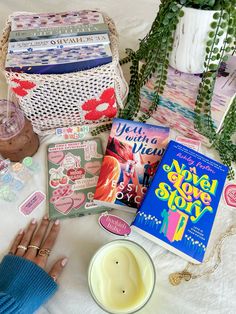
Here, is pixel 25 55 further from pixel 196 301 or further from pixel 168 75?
pixel 196 301

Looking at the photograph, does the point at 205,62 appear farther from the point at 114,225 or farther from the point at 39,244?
the point at 39,244

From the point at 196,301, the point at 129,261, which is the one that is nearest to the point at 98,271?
the point at 129,261

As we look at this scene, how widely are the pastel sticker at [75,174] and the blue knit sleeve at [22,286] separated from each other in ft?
0.64

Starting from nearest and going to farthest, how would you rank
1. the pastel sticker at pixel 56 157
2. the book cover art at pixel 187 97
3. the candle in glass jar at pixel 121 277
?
the candle in glass jar at pixel 121 277 < the book cover art at pixel 187 97 < the pastel sticker at pixel 56 157

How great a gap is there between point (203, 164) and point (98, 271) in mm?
297

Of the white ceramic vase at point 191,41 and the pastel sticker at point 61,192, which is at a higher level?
the white ceramic vase at point 191,41

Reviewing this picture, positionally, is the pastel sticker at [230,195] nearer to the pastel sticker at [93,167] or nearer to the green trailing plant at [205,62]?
the green trailing plant at [205,62]

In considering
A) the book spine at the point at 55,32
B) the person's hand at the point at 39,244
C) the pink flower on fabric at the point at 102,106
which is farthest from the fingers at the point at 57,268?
the book spine at the point at 55,32

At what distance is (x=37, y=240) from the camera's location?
1.98ft

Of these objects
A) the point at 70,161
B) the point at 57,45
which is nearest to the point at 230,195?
the point at 70,161

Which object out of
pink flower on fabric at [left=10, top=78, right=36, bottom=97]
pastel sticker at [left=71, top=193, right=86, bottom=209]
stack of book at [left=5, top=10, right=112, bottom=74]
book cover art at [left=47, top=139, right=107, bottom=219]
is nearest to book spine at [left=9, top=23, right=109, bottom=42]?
stack of book at [left=5, top=10, right=112, bottom=74]

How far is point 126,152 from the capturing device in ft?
2.22

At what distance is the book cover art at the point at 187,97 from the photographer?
1.97 ft

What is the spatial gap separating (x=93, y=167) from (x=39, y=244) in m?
0.20
